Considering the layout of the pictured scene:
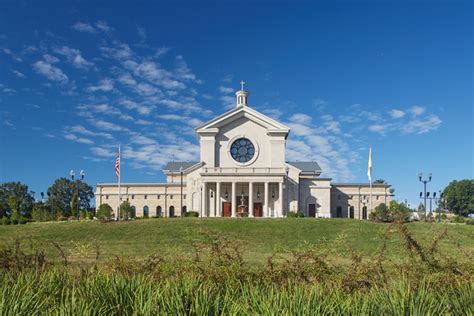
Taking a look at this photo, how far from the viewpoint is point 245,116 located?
50.5 meters

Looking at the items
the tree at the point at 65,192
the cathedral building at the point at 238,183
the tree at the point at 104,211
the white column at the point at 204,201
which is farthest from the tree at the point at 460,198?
the tree at the point at 65,192

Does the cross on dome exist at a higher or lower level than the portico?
higher

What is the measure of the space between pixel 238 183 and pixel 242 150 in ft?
15.3

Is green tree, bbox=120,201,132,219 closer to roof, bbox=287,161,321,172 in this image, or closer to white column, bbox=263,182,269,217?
white column, bbox=263,182,269,217

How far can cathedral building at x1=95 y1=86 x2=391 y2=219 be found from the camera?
4697cm

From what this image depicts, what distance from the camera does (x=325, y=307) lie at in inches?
190

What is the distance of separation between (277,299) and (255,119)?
4581cm

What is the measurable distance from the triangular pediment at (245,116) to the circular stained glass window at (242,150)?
2749 mm


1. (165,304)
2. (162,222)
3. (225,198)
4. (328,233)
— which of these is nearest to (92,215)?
(225,198)

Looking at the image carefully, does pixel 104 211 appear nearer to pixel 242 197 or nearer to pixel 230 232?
pixel 242 197

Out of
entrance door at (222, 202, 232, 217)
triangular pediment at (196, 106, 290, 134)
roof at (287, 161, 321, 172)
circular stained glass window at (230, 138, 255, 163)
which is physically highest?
triangular pediment at (196, 106, 290, 134)

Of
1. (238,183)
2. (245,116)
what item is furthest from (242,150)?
(238,183)

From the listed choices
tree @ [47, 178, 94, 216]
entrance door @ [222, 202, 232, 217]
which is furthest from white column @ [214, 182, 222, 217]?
tree @ [47, 178, 94, 216]

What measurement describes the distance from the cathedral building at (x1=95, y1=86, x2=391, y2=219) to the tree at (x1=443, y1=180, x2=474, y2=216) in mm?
62009
